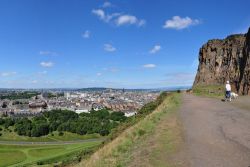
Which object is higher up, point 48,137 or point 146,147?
point 146,147

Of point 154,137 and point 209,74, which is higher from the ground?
point 209,74

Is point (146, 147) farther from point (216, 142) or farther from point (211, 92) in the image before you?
point (211, 92)

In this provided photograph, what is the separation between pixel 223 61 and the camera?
2928 inches

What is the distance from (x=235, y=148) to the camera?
11.1 meters

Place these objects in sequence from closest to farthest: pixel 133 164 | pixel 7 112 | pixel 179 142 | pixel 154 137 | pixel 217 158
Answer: pixel 217 158, pixel 133 164, pixel 179 142, pixel 154 137, pixel 7 112

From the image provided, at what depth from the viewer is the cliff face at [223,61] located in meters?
63.9

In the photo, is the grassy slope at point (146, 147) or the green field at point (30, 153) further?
the green field at point (30, 153)

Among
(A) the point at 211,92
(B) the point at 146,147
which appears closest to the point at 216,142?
(B) the point at 146,147

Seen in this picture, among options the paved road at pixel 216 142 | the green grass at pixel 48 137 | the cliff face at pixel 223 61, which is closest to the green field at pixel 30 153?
the green grass at pixel 48 137

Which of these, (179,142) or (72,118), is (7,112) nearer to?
(72,118)

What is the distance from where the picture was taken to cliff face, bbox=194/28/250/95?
63938 mm

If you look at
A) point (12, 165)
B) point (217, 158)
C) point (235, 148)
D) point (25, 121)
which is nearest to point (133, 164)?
point (217, 158)

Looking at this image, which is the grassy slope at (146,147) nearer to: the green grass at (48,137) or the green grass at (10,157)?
the green grass at (10,157)

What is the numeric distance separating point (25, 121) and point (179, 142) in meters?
131
